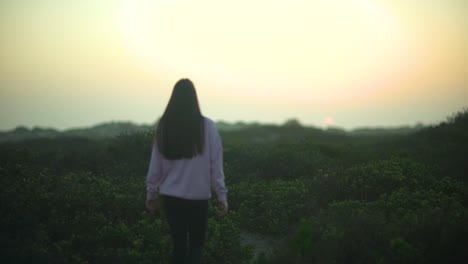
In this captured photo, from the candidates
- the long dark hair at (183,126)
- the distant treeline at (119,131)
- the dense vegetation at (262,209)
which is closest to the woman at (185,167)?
the long dark hair at (183,126)

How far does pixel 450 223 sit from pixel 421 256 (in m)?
1.11

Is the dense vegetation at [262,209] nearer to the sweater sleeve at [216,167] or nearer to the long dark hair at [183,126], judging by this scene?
the sweater sleeve at [216,167]

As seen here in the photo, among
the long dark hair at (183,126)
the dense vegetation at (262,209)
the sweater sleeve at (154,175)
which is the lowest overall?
the dense vegetation at (262,209)

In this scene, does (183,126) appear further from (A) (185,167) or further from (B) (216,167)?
(B) (216,167)

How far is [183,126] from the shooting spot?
576 centimetres

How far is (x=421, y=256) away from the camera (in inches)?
267

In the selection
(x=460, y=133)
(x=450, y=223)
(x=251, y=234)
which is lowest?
(x=251, y=234)

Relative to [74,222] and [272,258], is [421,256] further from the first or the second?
[74,222]

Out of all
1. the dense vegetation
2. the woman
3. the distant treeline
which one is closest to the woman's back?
the woman

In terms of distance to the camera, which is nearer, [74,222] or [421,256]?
[421,256]

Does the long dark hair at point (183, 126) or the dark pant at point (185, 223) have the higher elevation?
the long dark hair at point (183, 126)

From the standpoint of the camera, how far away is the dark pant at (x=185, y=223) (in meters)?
5.78

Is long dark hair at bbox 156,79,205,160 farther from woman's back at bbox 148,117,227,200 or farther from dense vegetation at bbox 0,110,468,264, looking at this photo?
dense vegetation at bbox 0,110,468,264

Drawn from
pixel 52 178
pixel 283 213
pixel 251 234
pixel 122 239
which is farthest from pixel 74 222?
pixel 283 213
